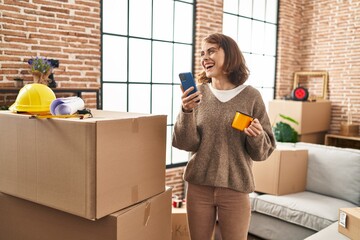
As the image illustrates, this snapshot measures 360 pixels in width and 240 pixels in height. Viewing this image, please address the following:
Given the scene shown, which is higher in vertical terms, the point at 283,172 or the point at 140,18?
the point at 140,18

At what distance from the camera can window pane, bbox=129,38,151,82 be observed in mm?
3807

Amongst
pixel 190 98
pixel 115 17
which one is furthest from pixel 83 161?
pixel 115 17

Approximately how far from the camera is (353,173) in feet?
10.0

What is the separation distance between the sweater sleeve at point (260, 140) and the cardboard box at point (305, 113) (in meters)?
3.35

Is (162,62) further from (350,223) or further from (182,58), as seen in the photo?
(350,223)

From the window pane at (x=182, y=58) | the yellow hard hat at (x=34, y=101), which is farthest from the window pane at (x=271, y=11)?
the yellow hard hat at (x=34, y=101)

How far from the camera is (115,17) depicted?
3.60m

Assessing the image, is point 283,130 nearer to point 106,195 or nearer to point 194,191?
point 194,191

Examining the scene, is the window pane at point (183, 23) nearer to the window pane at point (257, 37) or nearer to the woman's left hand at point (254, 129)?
the window pane at point (257, 37)

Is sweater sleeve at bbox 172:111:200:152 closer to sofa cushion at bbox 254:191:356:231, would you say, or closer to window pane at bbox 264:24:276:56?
sofa cushion at bbox 254:191:356:231

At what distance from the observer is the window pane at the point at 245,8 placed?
5.12 meters

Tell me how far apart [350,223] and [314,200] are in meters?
1.16

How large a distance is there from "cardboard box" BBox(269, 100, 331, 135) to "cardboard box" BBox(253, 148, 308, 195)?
1.66 m

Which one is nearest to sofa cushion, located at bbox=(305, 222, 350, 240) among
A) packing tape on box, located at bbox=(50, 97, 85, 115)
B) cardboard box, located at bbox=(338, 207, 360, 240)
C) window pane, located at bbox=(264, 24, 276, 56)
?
cardboard box, located at bbox=(338, 207, 360, 240)
